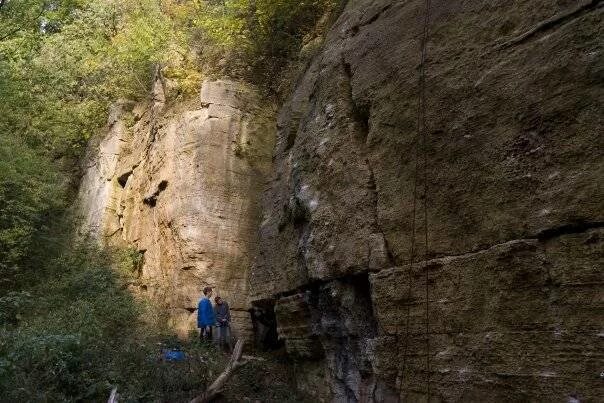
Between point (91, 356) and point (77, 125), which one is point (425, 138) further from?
point (77, 125)

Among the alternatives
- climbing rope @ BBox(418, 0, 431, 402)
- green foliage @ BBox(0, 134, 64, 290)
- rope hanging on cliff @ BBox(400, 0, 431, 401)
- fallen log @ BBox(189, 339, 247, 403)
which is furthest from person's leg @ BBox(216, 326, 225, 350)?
green foliage @ BBox(0, 134, 64, 290)

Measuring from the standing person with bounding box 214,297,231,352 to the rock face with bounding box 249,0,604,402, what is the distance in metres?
2.71

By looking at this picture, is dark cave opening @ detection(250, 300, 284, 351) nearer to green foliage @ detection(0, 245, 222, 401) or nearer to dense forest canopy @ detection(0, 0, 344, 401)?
green foliage @ detection(0, 245, 222, 401)

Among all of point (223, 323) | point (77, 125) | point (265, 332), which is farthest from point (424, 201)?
point (77, 125)

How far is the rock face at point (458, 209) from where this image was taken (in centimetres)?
451

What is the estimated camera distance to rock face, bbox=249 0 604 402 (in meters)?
4.51

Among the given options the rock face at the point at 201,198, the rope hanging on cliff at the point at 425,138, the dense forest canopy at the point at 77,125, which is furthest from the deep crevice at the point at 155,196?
the rope hanging on cliff at the point at 425,138

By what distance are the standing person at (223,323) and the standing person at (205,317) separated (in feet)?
0.35

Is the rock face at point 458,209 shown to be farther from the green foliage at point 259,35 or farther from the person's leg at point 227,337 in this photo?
the green foliage at point 259,35

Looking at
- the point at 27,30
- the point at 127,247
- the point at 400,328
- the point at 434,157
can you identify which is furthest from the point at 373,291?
the point at 27,30

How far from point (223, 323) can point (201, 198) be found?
9.97ft

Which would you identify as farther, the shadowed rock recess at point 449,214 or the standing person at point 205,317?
the standing person at point 205,317

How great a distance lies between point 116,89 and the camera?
715 inches

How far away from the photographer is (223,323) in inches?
418
